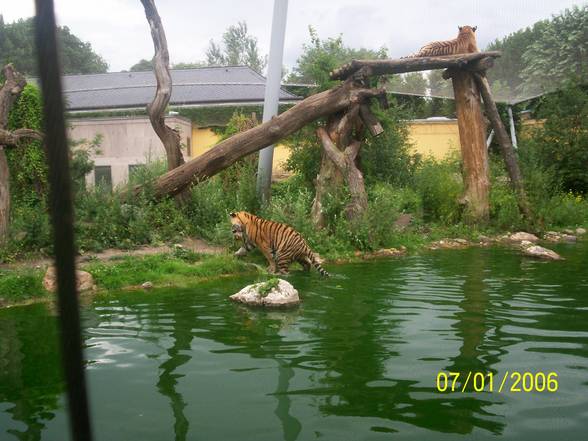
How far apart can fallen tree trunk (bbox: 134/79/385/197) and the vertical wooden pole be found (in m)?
2.69

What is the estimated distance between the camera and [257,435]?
3471 millimetres

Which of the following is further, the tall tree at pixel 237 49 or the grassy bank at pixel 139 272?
the tall tree at pixel 237 49

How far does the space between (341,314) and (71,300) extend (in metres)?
5.40

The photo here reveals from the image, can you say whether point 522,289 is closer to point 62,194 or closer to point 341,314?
point 341,314

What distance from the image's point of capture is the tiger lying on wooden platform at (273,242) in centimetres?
1010

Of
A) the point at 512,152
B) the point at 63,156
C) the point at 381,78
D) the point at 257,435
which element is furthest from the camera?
the point at 381,78

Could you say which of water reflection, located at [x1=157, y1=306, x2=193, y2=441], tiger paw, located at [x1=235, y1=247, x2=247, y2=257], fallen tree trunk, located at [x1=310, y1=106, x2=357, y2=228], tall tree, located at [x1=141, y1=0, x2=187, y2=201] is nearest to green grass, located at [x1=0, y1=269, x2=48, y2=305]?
water reflection, located at [x1=157, y1=306, x2=193, y2=441]

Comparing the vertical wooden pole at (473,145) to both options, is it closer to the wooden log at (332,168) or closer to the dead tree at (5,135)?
the wooden log at (332,168)

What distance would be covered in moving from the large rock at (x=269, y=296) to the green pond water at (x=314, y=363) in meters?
0.20

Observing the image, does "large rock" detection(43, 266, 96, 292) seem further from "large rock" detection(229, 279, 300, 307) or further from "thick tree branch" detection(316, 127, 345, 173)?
"thick tree branch" detection(316, 127, 345, 173)

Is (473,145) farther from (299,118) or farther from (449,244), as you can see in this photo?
(299,118)

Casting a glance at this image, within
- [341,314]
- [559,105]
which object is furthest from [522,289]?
[559,105]

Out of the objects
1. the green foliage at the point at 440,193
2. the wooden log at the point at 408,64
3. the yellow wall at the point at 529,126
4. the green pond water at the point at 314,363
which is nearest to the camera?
the green pond water at the point at 314,363

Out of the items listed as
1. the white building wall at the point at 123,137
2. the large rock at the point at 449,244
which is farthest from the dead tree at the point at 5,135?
the white building wall at the point at 123,137
